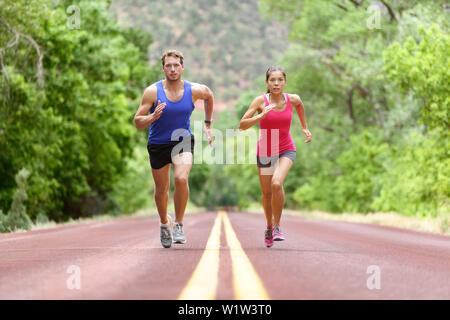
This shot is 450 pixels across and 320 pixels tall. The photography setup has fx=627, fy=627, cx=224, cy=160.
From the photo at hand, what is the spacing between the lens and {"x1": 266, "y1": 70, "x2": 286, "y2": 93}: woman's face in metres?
8.41

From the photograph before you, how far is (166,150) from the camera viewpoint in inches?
324

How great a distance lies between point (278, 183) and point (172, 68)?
2.09 meters

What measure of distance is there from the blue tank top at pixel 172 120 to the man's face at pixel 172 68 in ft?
0.48

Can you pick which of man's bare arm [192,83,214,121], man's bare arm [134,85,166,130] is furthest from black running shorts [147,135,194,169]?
man's bare arm [192,83,214,121]

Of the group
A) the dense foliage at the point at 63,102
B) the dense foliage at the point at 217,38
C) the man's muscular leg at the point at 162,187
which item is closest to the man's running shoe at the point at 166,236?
the man's muscular leg at the point at 162,187

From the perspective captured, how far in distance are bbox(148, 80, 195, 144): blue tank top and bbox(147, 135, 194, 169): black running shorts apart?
0.05 meters

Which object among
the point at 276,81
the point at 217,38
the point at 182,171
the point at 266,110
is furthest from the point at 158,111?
the point at 217,38

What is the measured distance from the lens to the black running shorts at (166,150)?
27.0ft

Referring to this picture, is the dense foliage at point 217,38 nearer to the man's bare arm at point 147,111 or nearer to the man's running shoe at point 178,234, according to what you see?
the man's running shoe at point 178,234

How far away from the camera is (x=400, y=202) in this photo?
28391 mm

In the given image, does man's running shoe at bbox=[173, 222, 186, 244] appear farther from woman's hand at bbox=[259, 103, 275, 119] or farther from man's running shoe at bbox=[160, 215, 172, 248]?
woman's hand at bbox=[259, 103, 275, 119]

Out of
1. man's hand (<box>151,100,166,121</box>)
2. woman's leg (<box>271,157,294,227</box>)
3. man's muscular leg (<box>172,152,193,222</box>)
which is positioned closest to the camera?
man's hand (<box>151,100,166,121</box>)

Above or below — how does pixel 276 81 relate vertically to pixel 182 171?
above

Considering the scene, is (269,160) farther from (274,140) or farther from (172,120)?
(172,120)
